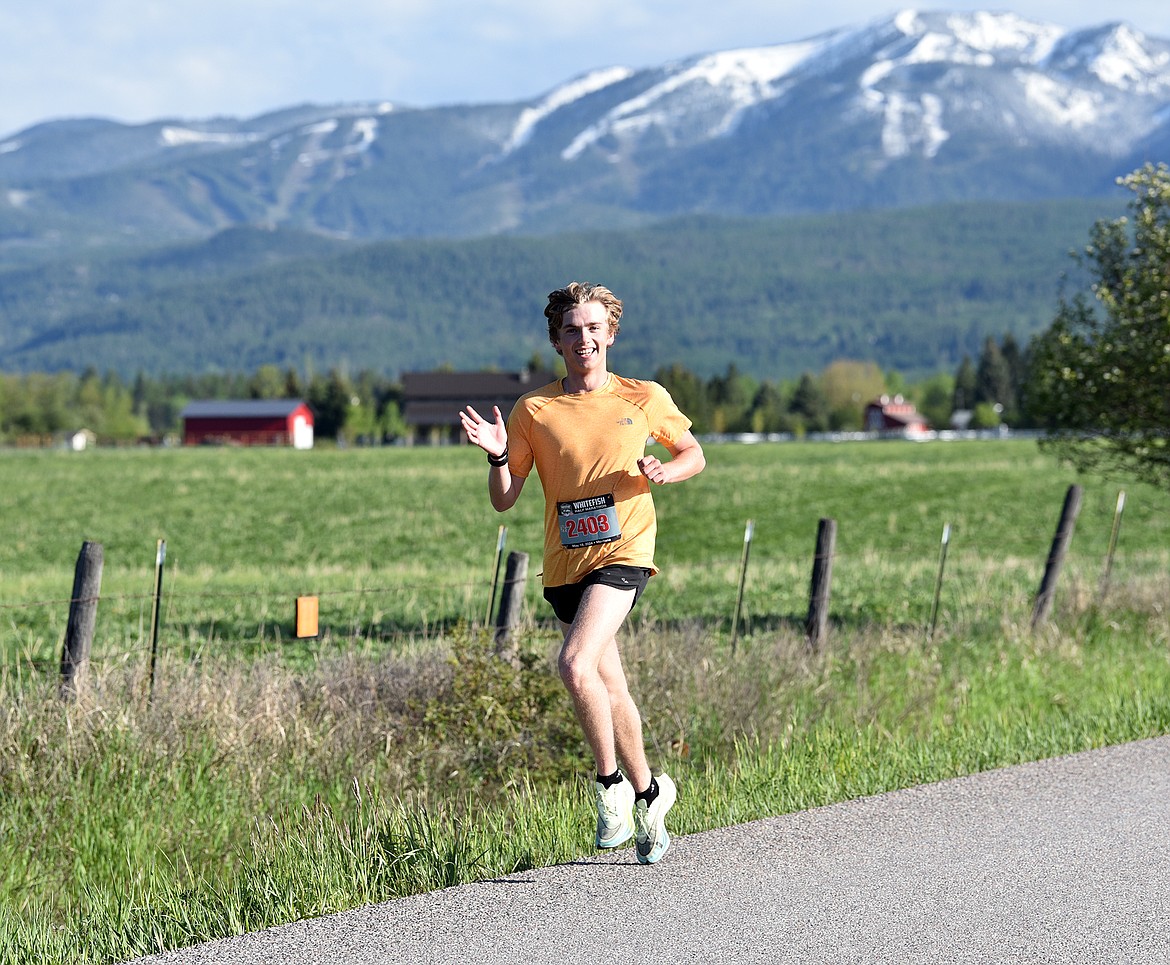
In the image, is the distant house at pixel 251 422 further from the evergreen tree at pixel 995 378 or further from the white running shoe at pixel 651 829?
the white running shoe at pixel 651 829

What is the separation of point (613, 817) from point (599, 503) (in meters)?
1.24

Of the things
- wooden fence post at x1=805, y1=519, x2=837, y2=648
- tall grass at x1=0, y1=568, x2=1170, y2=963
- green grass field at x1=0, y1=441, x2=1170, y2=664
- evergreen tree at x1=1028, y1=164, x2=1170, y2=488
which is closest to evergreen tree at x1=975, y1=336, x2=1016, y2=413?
green grass field at x1=0, y1=441, x2=1170, y2=664

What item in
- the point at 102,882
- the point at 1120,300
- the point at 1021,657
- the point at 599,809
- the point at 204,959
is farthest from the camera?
the point at 1120,300

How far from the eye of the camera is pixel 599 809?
590 centimetres

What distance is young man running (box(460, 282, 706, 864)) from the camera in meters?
5.84

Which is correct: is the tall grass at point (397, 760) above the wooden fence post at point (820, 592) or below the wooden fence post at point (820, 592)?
below

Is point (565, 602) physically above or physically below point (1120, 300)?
Answer: below

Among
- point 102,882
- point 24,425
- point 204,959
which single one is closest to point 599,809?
point 204,959

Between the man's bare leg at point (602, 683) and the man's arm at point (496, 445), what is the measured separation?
1.88 feet

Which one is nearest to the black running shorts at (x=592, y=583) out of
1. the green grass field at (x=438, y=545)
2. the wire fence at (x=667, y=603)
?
the green grass field at (x=438, y=545)

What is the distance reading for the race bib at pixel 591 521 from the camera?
5883mm

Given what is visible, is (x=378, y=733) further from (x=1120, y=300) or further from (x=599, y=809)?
(x=1120, y=300)

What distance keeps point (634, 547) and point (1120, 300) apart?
30.2ft

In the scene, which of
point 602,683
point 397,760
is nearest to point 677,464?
point 602,683
